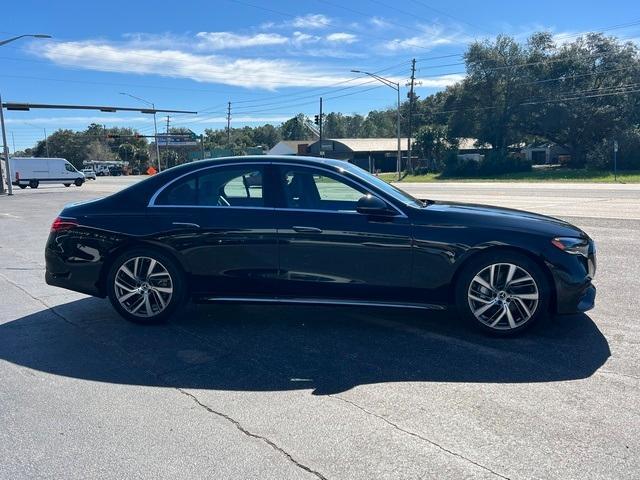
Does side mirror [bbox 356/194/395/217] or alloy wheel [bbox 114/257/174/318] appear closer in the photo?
side mirror [bbox 356/194/395/217]

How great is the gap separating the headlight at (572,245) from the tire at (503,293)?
10.4 inches

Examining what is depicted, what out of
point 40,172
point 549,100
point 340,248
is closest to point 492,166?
point 549,100

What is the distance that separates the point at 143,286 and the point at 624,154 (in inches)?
2072

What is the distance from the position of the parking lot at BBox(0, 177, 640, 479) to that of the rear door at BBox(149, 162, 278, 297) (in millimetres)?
492

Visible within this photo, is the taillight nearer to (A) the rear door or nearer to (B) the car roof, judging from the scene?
(A) the rear door

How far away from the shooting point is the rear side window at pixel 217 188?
215 inches

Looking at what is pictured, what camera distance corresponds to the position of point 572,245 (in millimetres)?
4887

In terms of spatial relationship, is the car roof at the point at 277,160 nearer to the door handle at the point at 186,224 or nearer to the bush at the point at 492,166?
the door handle at the point at 186,224

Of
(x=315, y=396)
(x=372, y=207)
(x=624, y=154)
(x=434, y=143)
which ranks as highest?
(x=434, y=143)

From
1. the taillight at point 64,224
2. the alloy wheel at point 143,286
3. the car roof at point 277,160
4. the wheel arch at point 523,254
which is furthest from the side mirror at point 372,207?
the taillight at point 64,224

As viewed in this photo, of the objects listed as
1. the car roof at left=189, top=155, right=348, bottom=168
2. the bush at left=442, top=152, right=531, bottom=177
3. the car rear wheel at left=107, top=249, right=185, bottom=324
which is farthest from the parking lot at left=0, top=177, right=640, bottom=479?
the bush at left=442, top=152, right=531, bottom=177

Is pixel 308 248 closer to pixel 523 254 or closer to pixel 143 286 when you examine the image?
pixel 143 286

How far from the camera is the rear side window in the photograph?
545 cm

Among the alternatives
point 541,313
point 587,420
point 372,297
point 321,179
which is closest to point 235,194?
point 321,179
